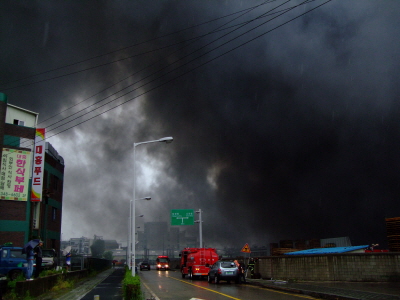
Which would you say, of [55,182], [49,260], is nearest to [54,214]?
[55,182]

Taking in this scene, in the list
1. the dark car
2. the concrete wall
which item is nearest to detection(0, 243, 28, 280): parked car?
the concrete wall

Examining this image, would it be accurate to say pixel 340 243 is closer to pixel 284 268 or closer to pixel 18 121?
pixel 284 268

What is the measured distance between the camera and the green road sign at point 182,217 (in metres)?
48.2

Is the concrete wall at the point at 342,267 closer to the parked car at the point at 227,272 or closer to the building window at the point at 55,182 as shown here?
the parked car at the point at 227,272

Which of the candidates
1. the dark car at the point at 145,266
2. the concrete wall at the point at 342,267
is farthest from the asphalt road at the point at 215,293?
the dark car at the point at 145,266

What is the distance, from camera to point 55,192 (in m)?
51.6

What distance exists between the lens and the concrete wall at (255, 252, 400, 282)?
20.1 m

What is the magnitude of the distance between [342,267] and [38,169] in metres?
33.4

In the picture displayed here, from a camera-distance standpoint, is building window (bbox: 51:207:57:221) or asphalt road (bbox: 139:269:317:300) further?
building window (bbox: 51:207:57:221)

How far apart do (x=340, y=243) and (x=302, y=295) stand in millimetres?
41145

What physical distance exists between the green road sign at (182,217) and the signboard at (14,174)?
1785cm

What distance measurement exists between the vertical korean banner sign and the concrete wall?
91.9 ft

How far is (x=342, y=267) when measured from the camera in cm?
2150

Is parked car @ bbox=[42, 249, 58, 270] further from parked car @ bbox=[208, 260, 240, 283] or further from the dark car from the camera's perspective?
the dark car
